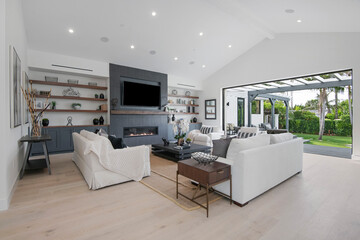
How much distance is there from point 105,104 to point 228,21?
485 centimetres

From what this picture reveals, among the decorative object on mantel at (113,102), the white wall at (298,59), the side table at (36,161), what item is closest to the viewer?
the side table at (36,161)

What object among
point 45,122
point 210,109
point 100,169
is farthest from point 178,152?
point 210,109

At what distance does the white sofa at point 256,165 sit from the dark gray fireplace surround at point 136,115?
15.5 feet

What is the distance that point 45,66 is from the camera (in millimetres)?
5324

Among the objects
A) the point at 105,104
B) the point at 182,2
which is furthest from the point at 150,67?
the point at 182,2

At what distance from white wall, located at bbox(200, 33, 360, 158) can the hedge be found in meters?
6.66

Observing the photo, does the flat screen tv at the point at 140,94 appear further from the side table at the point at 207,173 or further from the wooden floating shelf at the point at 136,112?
the side table at the point at 207,173

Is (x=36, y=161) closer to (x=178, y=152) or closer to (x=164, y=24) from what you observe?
(x=178, y=152)

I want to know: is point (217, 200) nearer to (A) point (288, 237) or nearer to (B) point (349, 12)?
(A) point (288, 237)

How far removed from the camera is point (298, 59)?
599cm

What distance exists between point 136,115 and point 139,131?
2.20 feet

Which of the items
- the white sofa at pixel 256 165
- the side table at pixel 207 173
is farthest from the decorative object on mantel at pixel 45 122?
the white sofa at pixel 256 165

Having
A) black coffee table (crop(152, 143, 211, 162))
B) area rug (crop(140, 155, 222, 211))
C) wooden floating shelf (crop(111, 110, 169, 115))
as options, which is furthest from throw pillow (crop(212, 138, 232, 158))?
wooden floating shelf (crop(111, 110, 169, 115))

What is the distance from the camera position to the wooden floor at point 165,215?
1881 millimetres
